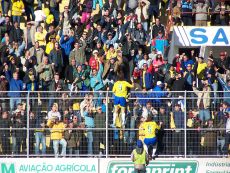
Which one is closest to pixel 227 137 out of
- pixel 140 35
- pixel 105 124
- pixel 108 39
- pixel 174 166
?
pixel 174 166

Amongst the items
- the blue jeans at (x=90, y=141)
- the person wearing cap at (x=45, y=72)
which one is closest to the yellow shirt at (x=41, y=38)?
the person wearing cap at (x=45, y=72)

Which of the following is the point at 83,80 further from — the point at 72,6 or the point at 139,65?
the point at 72,6

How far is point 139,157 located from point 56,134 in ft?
9.60

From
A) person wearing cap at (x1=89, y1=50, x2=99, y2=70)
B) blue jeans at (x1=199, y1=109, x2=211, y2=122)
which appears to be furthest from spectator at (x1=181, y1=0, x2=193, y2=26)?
blue jeans at (x1=199, y1=109, x2=211, y2=122)

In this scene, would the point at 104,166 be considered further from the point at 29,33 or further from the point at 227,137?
the point at 29,33

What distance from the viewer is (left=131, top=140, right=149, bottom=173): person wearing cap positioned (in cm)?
4266

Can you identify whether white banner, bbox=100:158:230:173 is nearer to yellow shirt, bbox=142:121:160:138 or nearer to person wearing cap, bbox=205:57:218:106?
yellow shirt, bbox=142:121:160:138

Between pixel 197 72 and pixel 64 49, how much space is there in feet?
17.2

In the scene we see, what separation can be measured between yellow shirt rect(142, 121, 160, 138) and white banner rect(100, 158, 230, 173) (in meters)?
0.88

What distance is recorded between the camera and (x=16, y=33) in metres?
50.6

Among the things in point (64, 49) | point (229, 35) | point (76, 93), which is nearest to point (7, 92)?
point (76, 93)

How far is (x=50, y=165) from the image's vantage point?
44375 millimetres

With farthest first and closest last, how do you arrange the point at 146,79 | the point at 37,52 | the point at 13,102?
the point at 37,52 < the point at 146,79 < the point at 13,102

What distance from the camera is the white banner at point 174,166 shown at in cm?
4384
